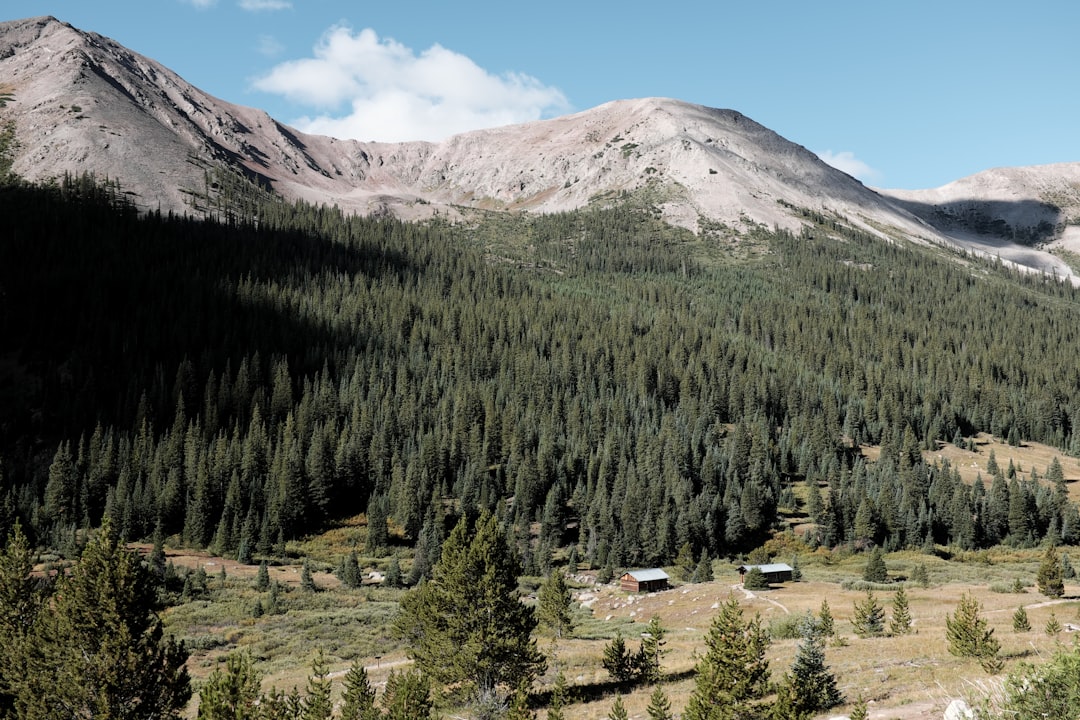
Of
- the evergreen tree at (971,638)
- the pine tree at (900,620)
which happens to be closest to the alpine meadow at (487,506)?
the evergreen tree at (971,638)

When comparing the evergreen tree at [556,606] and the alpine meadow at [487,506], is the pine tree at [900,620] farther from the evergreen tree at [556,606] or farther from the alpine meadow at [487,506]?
the evergreen tree at [556,606]

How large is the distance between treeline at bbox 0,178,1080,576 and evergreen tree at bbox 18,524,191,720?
168 feet

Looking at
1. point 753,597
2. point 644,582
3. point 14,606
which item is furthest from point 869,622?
point 14,606

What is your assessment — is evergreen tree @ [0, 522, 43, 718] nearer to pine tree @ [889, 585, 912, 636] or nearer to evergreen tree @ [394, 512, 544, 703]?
evergreen tree @ [394, 512, 544, 703]

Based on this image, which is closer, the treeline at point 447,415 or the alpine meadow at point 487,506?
the alpine meadow at point 487,506

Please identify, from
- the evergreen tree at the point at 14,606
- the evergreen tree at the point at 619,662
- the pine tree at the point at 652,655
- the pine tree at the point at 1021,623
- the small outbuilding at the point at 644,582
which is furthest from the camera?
the small outbuilding at the point at 644,582

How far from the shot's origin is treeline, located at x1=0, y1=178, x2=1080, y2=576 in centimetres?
10331

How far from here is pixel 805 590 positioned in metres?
72.2

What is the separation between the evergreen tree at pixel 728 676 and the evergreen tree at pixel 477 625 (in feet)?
37.0

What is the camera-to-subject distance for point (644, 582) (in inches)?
3125

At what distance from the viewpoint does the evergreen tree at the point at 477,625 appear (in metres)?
32.2

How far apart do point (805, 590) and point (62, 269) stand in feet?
621

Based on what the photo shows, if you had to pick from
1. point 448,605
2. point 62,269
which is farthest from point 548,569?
point 62,269

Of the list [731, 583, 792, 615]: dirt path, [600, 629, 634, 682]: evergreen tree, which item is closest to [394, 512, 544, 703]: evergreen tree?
[600, 629, 634, 682]: evergreen tree
